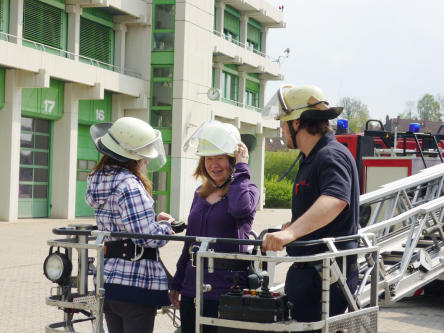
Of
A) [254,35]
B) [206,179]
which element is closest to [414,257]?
[206,179]

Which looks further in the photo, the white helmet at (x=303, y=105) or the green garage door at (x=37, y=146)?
the green garage door at (x=37, y=146)

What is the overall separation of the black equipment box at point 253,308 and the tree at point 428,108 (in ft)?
372

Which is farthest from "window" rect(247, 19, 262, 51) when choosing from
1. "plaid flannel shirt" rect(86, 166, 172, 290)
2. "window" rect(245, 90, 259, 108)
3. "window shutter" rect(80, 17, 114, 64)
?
"plaid flannel shirt" rect(86, 166, 172, 290)

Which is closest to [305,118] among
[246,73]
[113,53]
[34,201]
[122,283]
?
[122,283]

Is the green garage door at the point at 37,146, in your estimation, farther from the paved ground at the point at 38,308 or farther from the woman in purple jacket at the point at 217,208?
the woman in purple jacket at the point at 217,208

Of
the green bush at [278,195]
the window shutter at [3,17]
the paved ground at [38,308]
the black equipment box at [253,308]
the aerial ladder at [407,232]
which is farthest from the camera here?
the green bush at [278,195]

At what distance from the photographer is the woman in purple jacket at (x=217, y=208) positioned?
3828mm

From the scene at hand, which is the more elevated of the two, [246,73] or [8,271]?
[246,73]

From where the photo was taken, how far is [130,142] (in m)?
4.07

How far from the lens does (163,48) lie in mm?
33094

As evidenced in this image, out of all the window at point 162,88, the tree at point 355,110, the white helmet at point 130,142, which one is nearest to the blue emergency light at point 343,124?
the white helmet at point 130,142

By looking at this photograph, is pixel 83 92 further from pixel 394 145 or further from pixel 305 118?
pixel 305 118

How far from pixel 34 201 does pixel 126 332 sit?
988 inches

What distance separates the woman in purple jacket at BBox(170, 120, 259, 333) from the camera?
3.83 meters
